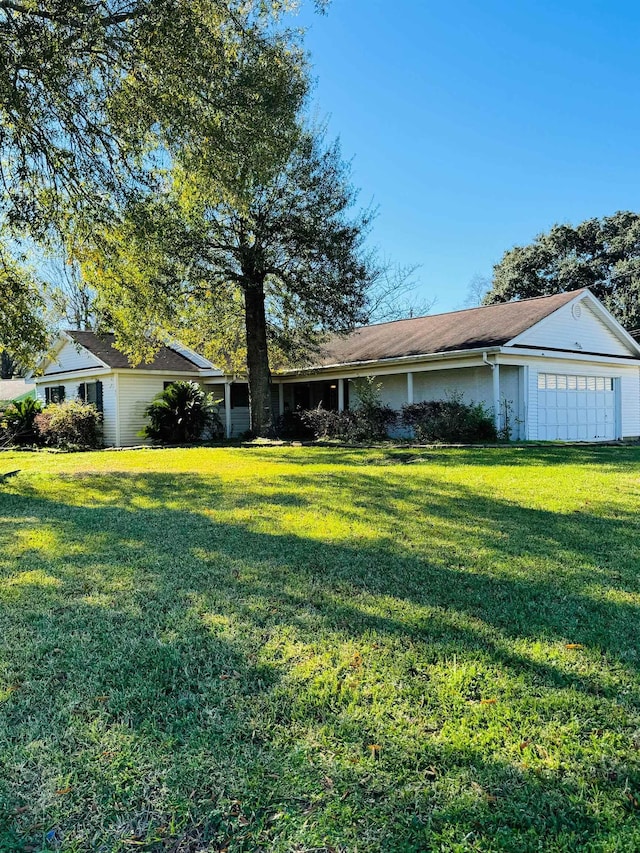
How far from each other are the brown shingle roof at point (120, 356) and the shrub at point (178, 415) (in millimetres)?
1565

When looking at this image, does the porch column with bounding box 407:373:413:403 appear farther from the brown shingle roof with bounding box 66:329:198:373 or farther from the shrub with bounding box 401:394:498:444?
the brown shingle roof with bounding box 66:329:198:373

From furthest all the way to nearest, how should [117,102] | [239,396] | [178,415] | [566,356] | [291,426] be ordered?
[239,396]
[291,426]
[178,415]
[566,356]
[117,102]

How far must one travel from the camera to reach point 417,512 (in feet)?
21.4

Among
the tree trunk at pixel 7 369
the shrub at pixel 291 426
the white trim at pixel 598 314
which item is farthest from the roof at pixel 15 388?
the white trim at pixel 598 314

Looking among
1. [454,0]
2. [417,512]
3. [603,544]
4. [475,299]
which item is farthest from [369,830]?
[475,299]

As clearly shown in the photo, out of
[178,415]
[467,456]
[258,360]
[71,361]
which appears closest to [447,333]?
[258,360]

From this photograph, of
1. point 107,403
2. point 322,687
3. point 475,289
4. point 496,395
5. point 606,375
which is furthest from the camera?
point 475,289

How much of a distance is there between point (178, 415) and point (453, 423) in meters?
9.20

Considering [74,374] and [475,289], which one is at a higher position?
[475,289]

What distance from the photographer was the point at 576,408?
18.3 metres

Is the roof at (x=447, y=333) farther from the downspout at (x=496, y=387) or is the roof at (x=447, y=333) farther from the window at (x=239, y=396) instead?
the window at (x=239, y=396)

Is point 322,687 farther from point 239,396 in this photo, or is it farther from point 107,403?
point 239,396

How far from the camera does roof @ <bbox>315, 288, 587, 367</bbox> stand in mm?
16783

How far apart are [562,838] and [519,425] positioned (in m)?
15.7
